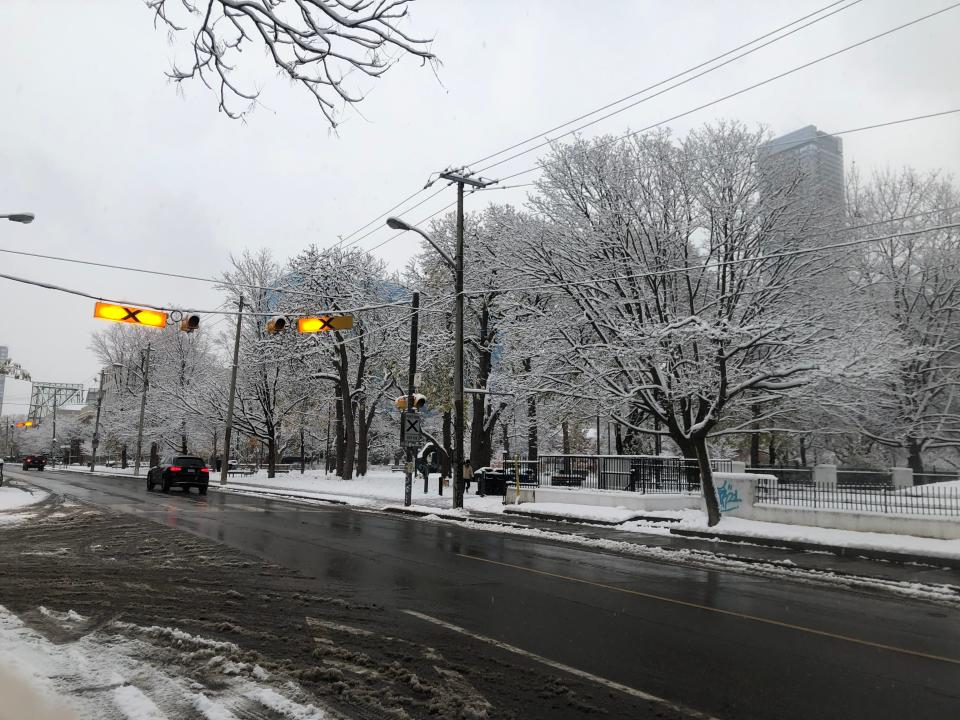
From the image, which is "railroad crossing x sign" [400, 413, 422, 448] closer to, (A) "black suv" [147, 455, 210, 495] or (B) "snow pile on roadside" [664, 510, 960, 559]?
(B) "snow pile on roadside" [664, 510, 960, 559]

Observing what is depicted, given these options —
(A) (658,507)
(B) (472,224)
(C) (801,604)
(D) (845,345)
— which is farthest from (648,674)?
(B) (472,224)

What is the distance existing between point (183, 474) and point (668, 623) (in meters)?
28.8

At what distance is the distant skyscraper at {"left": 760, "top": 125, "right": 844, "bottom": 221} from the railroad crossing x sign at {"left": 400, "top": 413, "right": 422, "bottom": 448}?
556 inches

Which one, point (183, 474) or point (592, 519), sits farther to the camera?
point (183, 474)

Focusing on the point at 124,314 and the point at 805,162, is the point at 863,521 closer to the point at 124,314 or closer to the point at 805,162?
the point at 805,162

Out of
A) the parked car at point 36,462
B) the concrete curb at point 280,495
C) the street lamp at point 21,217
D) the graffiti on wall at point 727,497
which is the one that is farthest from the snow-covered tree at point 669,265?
the parked car at point 36,462

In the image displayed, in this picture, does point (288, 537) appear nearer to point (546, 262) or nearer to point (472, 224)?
point (546, 262)

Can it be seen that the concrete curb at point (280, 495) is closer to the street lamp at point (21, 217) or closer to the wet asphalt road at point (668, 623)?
the wet asphalt road at point (668, 623)

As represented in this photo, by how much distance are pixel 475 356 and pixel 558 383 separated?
9.13m

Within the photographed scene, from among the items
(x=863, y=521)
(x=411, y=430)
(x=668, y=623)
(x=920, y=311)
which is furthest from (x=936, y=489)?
(x=920, y=311)

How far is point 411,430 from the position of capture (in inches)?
969

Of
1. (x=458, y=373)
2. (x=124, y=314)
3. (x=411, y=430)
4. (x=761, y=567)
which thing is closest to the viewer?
(x=761, y=567)

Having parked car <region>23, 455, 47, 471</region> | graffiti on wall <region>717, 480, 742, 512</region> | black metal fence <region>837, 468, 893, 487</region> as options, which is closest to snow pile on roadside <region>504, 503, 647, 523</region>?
graffiti on wall <region>717, 480, 742, 512</region>

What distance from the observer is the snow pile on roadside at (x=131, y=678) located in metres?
4.74
